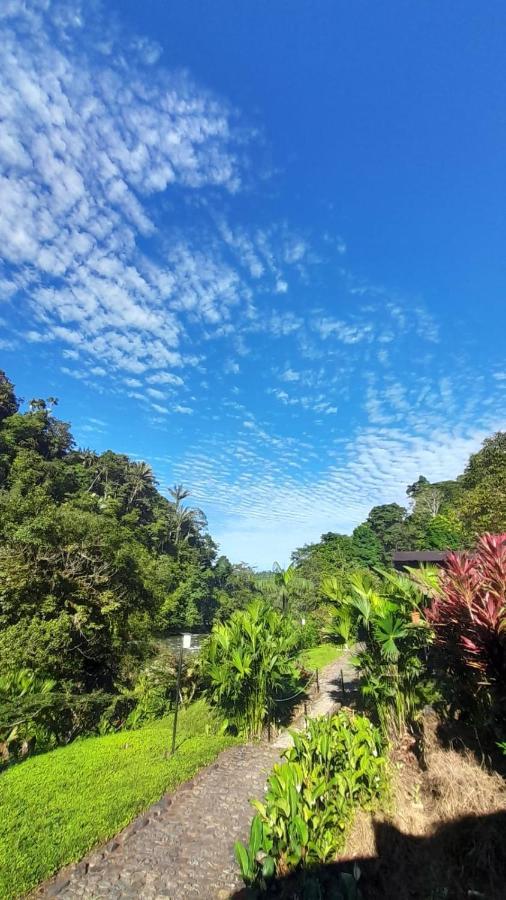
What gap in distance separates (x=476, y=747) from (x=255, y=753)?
13.6ft

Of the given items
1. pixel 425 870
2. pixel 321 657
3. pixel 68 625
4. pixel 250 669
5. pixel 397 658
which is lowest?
pixel 321 657

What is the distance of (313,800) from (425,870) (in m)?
0.89

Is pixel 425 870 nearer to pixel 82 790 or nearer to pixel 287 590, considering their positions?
pixel 82 790

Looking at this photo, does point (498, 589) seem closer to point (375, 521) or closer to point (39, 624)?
point (39, 624)

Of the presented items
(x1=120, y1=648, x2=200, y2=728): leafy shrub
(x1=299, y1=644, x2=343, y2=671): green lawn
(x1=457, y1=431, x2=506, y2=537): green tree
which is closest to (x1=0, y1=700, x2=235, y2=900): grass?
(x1=120, y1=648, x2=200, y2=728): leafy shrub

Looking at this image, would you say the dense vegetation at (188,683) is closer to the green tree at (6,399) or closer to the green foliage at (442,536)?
the green foliage at (442,536)

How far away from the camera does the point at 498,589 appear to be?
366cm

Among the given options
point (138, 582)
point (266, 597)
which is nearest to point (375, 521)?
point (266, 597)

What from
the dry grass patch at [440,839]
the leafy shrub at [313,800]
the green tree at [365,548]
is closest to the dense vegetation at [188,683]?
the leafy shrub at [313,800]

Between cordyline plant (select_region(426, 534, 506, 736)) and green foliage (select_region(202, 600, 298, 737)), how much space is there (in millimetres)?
3802

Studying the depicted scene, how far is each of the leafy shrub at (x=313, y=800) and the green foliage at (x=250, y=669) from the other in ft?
10.7

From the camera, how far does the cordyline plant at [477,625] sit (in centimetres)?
357

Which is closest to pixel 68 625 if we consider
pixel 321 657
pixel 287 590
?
pixel 287 590

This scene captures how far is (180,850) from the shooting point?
401 cm
